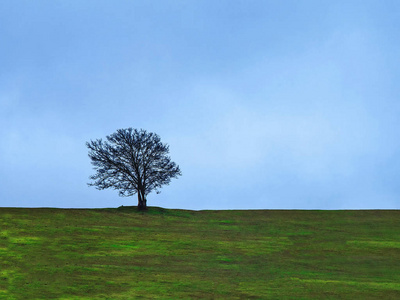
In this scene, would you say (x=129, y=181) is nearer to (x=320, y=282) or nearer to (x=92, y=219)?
(x=92, y=219)

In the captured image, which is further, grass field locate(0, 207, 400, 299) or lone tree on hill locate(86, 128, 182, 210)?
lone tree on hill locate(86, 128, 182, 210)

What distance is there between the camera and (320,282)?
31250 millimetres

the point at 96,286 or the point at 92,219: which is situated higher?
the point at 92,219

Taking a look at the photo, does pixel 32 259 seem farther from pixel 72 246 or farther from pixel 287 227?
pixel 287 227

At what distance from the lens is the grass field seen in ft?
93.6

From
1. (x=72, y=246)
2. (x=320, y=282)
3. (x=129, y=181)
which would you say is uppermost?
(x=129, y=181)

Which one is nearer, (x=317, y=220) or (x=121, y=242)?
(x=121, y=242)

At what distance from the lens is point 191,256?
39.3 m

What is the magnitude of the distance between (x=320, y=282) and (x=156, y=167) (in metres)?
44.3

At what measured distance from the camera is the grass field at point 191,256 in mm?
28531

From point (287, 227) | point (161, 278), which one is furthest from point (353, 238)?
point (161, 278)

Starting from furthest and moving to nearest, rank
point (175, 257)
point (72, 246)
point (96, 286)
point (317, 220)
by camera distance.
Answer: point (317, 220)
point (72, 246)
point (175, 257)
point (96, 286)

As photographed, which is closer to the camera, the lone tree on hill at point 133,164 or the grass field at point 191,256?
the grass field at point 191,256

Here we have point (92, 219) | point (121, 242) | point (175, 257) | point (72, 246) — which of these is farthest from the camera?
point (92, 219)
